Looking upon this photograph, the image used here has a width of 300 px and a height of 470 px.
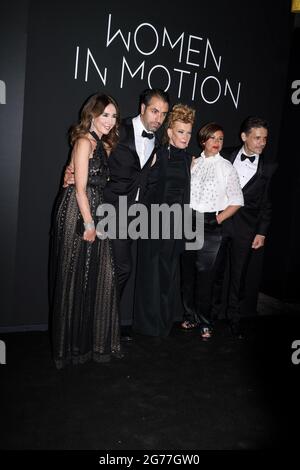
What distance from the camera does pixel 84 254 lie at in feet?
9.57

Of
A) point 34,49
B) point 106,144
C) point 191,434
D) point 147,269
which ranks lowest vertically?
point 191,434

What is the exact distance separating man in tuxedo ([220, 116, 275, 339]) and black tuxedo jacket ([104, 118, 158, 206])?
2.90 ft

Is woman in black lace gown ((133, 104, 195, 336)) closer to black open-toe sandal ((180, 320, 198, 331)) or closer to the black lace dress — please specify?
black open-toe sandal ((180, 320, 198, 331))

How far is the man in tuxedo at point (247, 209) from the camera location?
356 cm

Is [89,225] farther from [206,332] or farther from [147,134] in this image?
[206,332]

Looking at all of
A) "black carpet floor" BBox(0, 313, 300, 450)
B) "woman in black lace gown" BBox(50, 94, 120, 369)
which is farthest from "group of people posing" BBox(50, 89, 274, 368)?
"black carpet floor" BBox(0, 313, 300, 450)

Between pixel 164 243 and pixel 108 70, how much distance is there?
143 cm

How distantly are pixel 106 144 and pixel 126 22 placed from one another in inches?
43.0

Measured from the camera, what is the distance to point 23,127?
3.28 m

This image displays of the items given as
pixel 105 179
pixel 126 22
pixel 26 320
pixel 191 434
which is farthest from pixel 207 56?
pixel 191 434

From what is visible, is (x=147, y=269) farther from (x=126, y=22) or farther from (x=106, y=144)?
(x=126, y=22)

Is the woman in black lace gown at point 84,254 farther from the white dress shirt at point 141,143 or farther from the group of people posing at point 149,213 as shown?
the white dress shirt at point 141,143

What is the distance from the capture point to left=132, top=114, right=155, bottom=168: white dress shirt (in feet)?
10.5

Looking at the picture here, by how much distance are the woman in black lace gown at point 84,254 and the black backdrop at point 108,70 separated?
0.54 meters
